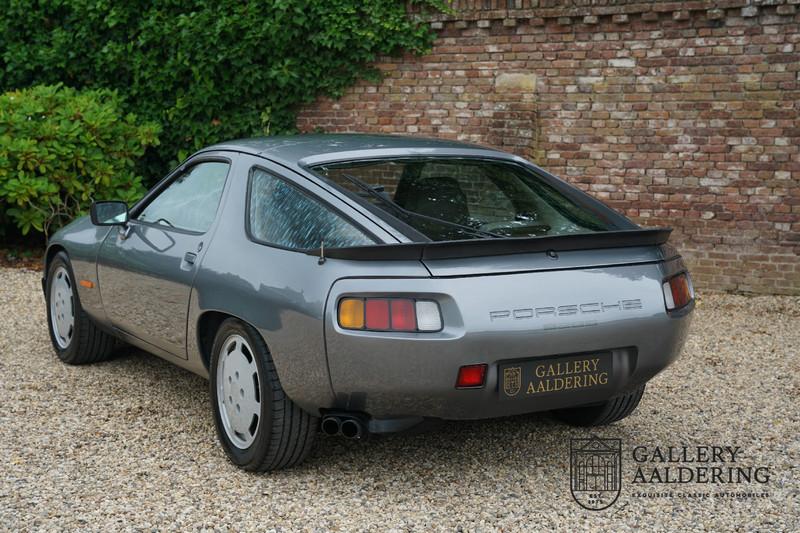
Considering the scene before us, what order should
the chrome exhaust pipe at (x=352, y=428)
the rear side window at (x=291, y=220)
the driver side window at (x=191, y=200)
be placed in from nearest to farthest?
the chrome exhaust pipe at (x=352, y=428) → the rear side window at (x=291, y=220) → the driver side window at (x=191, y=200)

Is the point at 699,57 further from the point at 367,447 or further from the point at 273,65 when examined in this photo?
the point at 367,447

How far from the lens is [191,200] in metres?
4.96

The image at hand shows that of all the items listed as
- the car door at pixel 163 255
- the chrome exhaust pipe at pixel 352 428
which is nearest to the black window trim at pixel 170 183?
the car door at pixel 163 255

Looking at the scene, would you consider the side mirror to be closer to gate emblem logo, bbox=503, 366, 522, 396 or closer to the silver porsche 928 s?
the silver porsche 928 s

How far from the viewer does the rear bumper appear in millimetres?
3516

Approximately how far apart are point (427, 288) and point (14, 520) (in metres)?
1.89

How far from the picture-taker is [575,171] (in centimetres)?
948

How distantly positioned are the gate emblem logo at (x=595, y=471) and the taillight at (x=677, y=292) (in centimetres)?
82

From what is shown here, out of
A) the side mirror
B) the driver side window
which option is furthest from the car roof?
the side mirror

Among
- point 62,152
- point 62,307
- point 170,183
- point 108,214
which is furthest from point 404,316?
point 62,152

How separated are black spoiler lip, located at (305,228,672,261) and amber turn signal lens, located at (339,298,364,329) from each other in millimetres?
170

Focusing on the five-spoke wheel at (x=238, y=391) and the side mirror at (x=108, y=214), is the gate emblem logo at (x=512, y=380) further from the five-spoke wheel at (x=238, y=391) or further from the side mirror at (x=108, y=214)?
the side mirror at (x=108, y=214)

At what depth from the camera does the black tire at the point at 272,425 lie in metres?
3.92

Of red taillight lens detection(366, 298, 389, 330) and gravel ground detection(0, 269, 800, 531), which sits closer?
red taillight lens detection(366, 298, 389, 330)
